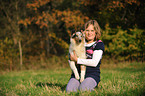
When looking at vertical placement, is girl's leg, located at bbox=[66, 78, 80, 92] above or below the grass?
above

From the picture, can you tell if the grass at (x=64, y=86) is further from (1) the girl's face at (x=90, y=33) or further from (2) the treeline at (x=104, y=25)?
(2) the treeline at (x=104, y=25)

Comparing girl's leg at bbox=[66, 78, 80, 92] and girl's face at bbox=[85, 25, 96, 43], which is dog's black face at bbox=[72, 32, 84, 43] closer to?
girl's face at bbox=[85, 25, 96, 43]

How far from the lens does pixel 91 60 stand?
3184mm

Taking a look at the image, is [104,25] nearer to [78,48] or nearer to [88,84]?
[78,48]

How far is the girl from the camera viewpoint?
3.11 metres

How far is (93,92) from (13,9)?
33.0 feet

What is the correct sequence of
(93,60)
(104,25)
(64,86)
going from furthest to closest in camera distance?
1. (104,25)
2. (64,86)
3. (93,60)

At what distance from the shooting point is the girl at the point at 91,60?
3111 millimetres

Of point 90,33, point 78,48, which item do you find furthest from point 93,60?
point 90,33

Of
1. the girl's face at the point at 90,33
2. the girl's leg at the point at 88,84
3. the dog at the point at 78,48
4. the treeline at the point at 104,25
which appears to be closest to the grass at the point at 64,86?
the girl's leg at the point at 88,84

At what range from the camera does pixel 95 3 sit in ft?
38.2

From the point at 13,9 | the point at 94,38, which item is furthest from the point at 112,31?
the point at 94,38

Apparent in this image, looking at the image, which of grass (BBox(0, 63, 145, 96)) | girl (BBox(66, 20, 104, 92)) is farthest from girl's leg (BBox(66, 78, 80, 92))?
grass (BBox(0, 63, 145, 96))

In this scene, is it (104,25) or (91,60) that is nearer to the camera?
(91,60)
